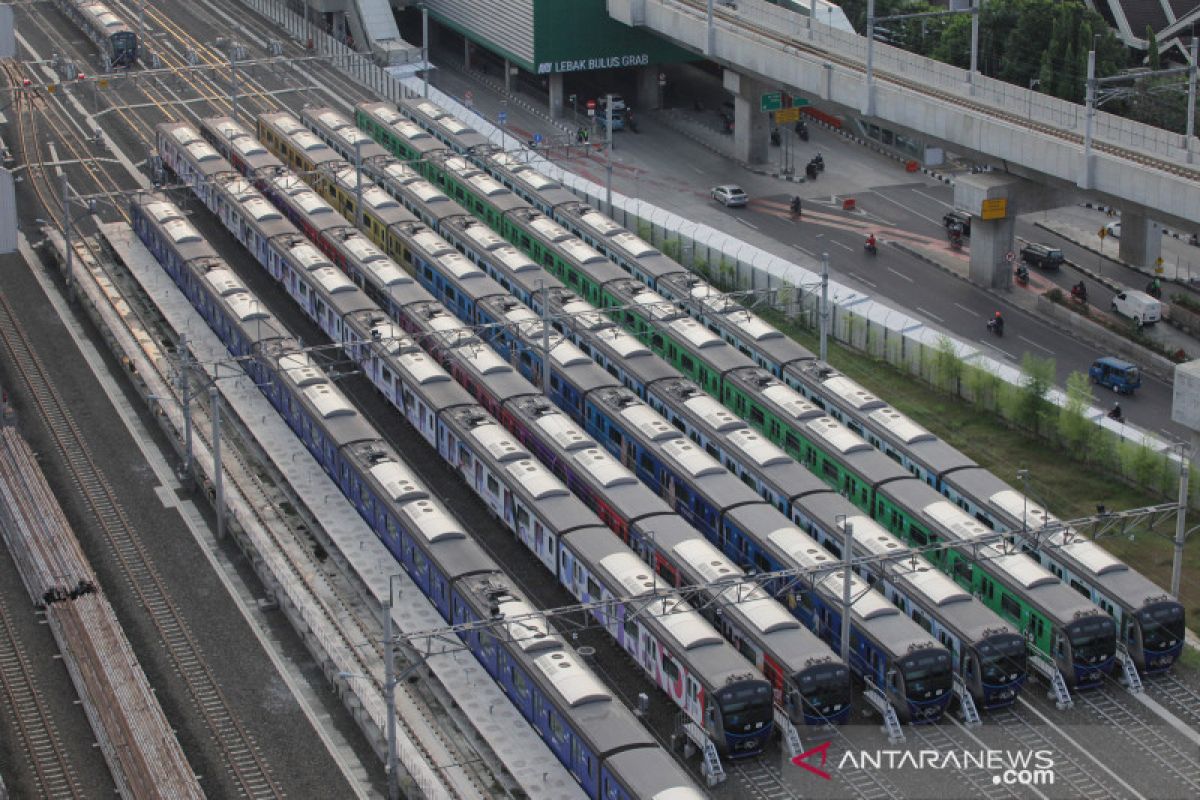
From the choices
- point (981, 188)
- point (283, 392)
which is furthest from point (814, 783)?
point (981, 188)

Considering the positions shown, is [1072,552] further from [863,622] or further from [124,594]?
[124,594]

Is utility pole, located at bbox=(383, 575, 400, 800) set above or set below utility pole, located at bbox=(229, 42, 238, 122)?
below

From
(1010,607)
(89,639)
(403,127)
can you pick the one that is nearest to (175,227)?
(403,127)

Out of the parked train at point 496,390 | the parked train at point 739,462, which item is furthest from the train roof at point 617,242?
the parked train at point 496,390

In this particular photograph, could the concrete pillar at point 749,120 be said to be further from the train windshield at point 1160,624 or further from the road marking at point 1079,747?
the road marking at point 1079,747

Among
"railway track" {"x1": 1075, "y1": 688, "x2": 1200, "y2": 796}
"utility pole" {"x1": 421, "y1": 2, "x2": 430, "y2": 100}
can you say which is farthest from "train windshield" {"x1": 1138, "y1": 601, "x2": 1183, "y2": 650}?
"utility pole" {"x1": 421, "y1": 2, "x2": 430, "y2": 100}

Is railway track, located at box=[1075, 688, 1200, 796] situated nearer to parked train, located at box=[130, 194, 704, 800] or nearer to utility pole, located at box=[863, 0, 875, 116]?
parked train, located at box=[130, 194, 704, 800]

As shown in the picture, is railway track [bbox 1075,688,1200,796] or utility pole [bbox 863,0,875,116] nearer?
railway track [bbox 1075,688,1200,796]
